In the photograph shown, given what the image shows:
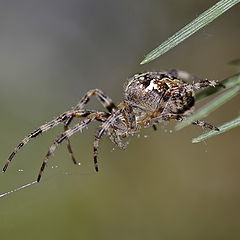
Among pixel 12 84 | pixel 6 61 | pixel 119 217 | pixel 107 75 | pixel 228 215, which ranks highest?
pixel 6 61

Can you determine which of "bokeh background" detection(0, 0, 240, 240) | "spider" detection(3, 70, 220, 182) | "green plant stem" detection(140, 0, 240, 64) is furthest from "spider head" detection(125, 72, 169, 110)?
"bokeh background" detection(0, 0, 240, 240)

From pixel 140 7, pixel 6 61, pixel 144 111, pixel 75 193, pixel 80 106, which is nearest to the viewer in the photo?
pixel 144 111

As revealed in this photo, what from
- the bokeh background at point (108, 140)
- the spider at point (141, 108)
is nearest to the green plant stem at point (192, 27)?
the spider at point (141, 108)

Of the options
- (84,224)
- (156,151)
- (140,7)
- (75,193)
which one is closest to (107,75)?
(140,7)

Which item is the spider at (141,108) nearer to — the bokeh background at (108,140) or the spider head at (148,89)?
the spider head at (148,89)

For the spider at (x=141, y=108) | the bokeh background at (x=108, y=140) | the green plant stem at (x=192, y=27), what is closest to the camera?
the green plant stem at (x=192, y=27)

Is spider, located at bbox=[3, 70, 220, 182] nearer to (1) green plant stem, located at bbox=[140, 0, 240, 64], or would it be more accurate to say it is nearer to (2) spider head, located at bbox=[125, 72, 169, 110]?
(2) spider head, located at bbox=[125, 72, 169, 110]

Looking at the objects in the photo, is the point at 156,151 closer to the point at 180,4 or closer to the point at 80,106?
the point at 180,4

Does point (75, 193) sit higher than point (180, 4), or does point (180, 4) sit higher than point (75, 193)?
point (180, 4)

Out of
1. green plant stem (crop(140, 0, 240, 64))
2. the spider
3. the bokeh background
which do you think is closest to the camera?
green plant stem (crop(140, 0, 240, 64))
